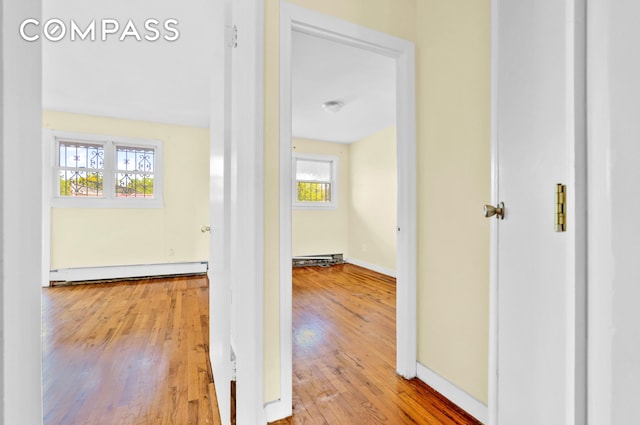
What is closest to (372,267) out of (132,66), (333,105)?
(333,105)

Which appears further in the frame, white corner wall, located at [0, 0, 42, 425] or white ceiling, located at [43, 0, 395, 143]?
white ceiling, located at [43, 0, 395, 143]

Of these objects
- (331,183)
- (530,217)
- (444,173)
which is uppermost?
(331,183)

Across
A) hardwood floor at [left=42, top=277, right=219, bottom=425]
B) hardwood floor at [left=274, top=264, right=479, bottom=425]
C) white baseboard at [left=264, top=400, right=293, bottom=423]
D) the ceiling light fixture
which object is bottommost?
hardwood floor at [left=42, top=277, right=219, bottom=425]

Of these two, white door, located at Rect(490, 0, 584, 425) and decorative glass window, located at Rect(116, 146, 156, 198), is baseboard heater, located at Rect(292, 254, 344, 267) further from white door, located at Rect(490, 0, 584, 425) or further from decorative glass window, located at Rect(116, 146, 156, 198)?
white door, located at Rect(490, 0, 584, 425)

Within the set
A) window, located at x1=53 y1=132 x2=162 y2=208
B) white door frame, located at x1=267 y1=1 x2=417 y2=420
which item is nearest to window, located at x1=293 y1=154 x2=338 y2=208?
window, located at x1=53 y1=132 x2=162 y2=208

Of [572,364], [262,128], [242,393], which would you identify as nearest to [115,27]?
[262,128]

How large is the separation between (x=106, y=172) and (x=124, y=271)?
152 centimetres

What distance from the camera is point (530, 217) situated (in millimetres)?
843

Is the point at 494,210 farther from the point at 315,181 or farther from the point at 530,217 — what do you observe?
the point at 315,181

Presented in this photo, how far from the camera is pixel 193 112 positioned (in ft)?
13.5

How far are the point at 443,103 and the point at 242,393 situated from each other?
1.74 m

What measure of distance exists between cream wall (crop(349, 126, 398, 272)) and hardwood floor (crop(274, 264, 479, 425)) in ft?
4.98

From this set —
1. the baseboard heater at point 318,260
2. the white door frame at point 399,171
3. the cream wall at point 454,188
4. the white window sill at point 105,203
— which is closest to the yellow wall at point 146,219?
the white window sill at point 105,203

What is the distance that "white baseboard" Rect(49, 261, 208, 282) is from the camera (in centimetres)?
403
